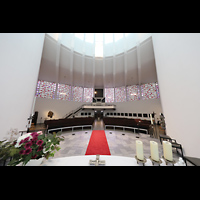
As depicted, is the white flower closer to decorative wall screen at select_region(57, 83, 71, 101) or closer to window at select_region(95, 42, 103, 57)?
decorative wall screen at select_region(57, 83, 71, 101)

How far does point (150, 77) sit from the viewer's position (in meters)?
9.49

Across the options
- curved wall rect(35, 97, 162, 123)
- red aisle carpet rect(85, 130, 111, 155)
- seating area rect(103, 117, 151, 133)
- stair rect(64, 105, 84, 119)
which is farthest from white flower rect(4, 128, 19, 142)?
curved wall rect(35, 97, 162, 123)

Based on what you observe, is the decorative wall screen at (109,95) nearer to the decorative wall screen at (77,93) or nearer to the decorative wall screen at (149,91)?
the decorative wall screen at (77,93)

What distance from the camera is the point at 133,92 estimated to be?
10.8 m

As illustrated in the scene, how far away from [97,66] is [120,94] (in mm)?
5392

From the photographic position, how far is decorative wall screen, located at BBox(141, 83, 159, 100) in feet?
31.6

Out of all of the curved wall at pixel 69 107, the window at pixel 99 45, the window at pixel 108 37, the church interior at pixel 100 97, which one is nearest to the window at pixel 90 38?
the church interior at pixel 100 97

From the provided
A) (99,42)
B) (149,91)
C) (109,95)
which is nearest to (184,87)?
(149,91)

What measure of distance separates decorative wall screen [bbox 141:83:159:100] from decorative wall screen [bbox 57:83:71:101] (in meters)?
10.4

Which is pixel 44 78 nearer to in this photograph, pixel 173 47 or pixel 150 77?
pixel 173 47

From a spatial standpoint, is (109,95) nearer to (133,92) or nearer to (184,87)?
(133,92)
